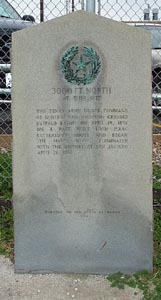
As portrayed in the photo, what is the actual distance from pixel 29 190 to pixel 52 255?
499 mm

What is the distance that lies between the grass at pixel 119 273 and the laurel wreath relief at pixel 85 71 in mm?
1362

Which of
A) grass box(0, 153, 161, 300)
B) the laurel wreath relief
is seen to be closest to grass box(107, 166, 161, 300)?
grass box(0, 153, 161, 300)

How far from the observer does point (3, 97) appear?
6.83 meters

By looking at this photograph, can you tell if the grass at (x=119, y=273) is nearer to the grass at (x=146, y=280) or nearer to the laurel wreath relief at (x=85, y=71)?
the grass at (x=146, y=280)

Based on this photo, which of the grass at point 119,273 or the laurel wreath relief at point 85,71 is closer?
the laurel wreath relief at point 85,71

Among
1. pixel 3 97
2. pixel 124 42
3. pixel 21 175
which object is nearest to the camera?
pixel 124 42

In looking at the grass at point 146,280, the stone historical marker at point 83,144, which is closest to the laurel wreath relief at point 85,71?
Answer: the stone historical marker at point 83,144

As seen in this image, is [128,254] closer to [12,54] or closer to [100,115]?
[100,115]

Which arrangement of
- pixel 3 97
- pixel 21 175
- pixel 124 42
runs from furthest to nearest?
pixel 3 97
pixel 21 175
pixel 124 42

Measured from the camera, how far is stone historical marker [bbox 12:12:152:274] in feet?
10.9

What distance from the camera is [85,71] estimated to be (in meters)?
3.36

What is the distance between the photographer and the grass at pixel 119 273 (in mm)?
3430

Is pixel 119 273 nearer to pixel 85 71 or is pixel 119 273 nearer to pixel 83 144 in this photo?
pixel 83 144

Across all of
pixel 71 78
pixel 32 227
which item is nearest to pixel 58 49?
pixel 71 78
